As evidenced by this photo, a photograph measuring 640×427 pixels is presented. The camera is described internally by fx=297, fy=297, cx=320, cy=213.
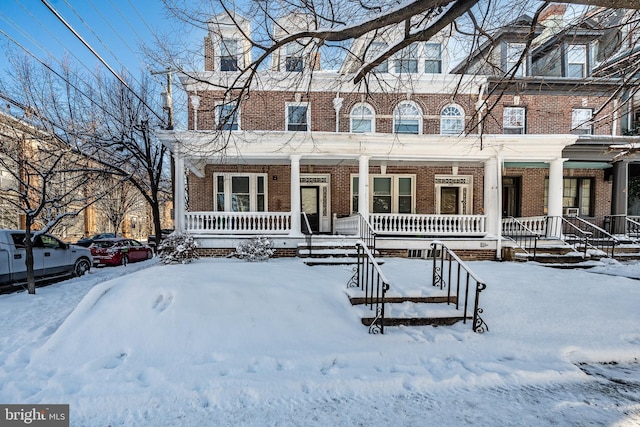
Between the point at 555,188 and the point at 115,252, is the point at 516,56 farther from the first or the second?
the point at 115,252

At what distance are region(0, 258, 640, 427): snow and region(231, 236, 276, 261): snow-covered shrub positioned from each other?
116 inches

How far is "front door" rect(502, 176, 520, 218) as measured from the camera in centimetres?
1355

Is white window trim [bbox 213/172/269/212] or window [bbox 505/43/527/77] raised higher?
window [bbox 505/43/527/77]

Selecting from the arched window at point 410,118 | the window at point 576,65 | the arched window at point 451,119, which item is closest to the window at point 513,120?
the arched window at point 451,119

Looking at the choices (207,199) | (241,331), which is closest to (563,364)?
(241,331)

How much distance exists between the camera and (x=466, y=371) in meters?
3.53

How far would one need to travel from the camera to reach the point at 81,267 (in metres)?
10.4

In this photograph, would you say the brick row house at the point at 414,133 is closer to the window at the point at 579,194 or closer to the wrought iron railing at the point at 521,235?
the window at the point at 579,194

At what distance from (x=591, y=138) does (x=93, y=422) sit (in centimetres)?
1615

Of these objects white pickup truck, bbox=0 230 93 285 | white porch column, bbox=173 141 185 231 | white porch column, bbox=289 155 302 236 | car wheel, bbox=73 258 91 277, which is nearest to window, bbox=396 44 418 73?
white porch column, bbox=289 155 302 236

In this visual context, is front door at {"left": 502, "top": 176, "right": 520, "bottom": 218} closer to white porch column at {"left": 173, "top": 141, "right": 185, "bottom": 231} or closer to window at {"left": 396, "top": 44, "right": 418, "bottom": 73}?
window at {"left": 396, "top": 44, "right": 418, "bottom": 73}

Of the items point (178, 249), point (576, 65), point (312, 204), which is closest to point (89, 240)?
point (178, 249)

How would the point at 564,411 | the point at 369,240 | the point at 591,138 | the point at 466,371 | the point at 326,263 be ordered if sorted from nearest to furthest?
1. the point at 564,411
2. the point at 466,371
3. the point at 326,263
4. the point at 369,240
5. the point at 591,138

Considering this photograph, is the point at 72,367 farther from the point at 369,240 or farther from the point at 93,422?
the point at 369,240
